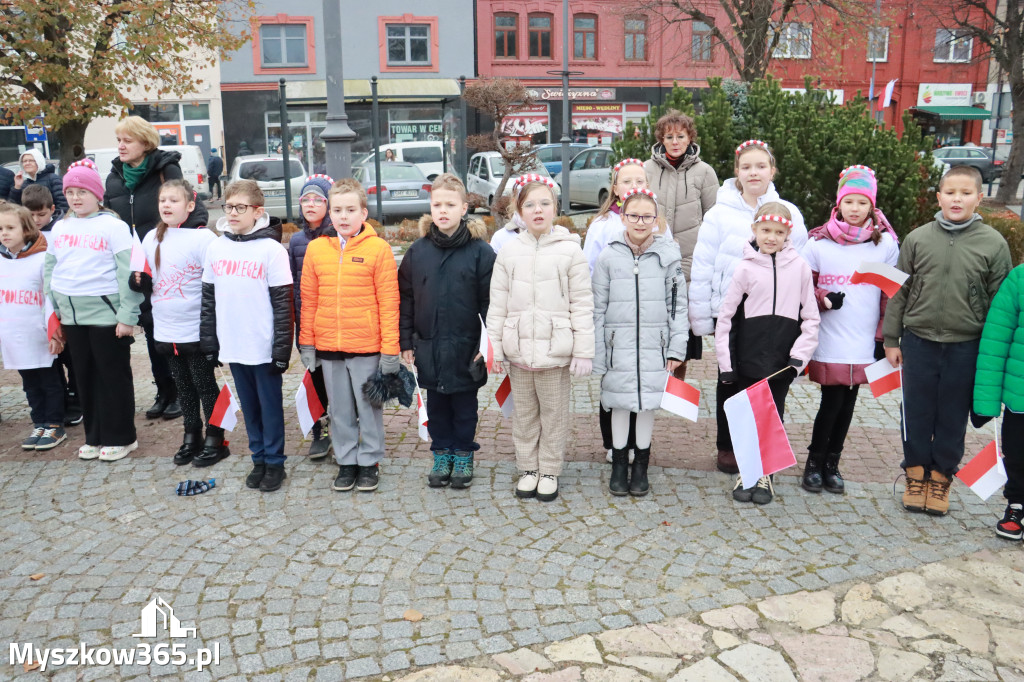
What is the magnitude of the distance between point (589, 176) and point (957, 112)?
29.0 metres

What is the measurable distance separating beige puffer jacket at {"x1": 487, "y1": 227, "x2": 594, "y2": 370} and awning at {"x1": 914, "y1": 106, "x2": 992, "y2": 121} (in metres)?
41.8

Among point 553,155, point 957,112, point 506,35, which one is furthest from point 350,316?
point 957,112

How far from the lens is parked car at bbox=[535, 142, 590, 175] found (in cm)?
2231

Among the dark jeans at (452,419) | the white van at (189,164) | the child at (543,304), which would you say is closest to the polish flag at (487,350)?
the child at (543,304)

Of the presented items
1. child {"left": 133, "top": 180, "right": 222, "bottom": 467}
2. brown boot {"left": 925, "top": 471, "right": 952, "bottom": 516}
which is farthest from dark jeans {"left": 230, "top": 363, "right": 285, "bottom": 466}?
brown boot {"left": 925, "top": 471, "right": 952, "bottom": 516}

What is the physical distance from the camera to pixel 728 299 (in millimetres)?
4656

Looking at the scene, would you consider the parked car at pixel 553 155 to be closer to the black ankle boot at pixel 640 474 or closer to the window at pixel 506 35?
the window at pixel 506 35

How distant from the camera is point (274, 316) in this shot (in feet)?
16.1

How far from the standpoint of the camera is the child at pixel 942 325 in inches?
168

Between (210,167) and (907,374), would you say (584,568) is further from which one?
(210,167)

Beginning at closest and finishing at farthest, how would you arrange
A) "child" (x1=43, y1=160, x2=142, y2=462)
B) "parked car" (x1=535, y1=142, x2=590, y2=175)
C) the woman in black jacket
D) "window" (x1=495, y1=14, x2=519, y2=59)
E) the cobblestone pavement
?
the cobblestone pavement
"child" (x1=43, y1=160, x2=142, y2=462)
the woman in black jacket
"parked car" (x1=535, y1=142, x2=590, y2=175)
"window" (x1=495, y1=14, x2=519, y2=59)

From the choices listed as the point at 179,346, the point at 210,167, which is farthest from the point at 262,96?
the point at 179,346

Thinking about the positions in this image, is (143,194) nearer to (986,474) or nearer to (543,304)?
(543,304)

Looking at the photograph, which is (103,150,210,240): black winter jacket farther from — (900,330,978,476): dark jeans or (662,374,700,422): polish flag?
(900,330,978,476): dark jeans
